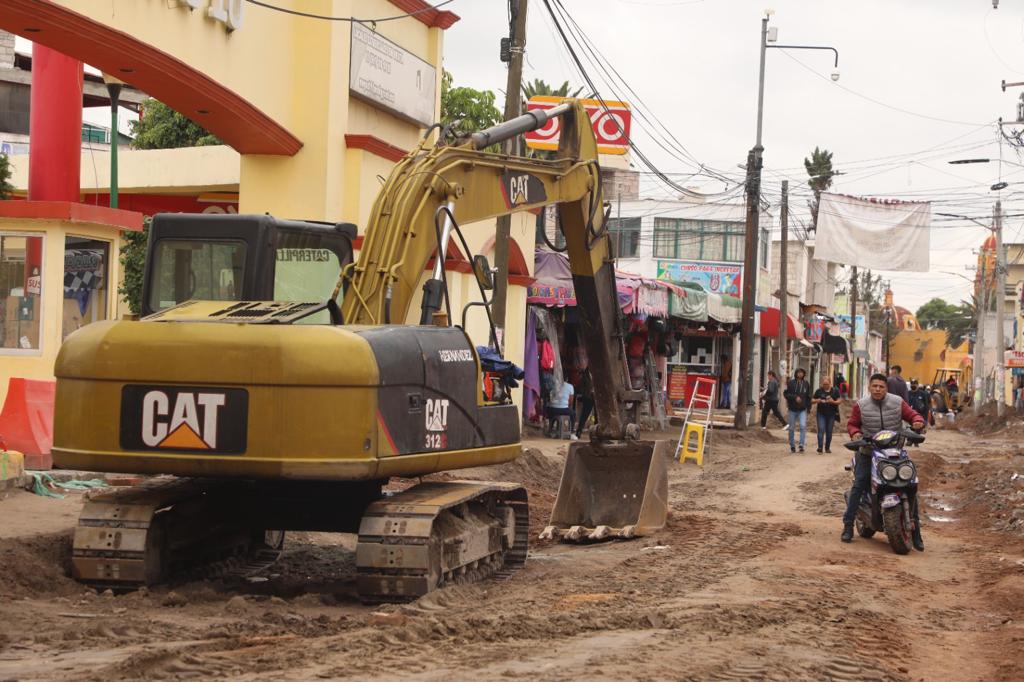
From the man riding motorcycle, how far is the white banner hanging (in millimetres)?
25358

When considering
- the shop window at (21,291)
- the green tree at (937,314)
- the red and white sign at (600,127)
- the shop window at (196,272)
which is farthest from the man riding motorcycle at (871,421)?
the green tree at (937,314)

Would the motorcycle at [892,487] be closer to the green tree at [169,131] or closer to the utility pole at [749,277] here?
the utility pole at [749,277]

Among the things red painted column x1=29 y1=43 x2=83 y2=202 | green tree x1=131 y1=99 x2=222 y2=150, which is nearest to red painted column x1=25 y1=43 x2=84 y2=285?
red painted column x1=29 y1=43 x2=83 y2=202

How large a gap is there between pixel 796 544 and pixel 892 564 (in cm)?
110

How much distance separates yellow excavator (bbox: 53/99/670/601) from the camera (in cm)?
877

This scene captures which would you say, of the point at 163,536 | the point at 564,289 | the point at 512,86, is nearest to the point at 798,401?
the point at 564,289

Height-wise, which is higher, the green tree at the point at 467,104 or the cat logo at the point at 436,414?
the green tree at the point at 467,104

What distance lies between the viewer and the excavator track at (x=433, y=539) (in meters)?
9.17

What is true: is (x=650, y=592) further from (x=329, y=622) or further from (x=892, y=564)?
(x=892, y=564)

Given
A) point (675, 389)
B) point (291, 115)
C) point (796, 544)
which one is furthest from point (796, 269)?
point (796, 544)

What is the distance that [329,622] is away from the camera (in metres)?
8.24

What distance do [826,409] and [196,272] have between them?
67.2 ft

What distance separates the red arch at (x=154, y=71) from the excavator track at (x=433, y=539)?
24.9ft

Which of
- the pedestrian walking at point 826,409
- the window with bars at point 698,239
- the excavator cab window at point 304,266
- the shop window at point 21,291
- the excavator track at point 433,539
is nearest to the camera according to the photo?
the excavator track at point 433,539
